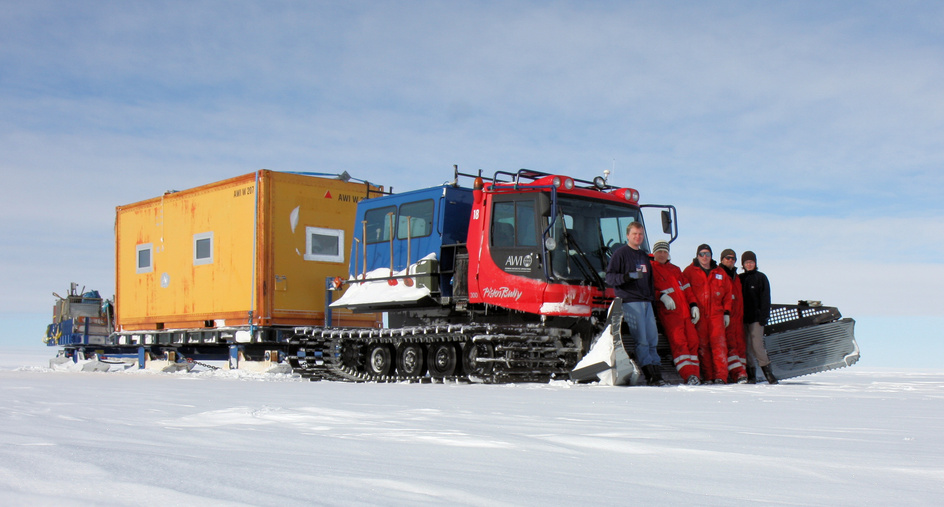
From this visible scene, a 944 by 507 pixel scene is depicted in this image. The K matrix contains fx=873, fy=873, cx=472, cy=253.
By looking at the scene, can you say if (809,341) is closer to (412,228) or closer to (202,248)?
(412,228)

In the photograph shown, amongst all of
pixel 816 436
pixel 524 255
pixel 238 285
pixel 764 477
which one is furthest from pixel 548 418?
pixel 238 285

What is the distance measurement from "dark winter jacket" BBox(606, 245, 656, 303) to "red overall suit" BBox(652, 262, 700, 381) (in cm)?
32

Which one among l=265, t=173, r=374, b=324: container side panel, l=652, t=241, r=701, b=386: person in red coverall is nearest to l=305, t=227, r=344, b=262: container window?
l=265, t=173, r=374, b=324: container side panel

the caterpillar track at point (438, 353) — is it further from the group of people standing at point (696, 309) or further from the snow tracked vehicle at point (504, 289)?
the group of people standing at point (696, 309)

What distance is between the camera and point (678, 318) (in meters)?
10.7

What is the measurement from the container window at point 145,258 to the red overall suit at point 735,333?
37.4 ft

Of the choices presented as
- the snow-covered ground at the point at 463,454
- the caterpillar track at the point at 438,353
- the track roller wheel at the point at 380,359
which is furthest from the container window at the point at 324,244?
the snow-covered ground at the point at 463,454

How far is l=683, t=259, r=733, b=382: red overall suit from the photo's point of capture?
10922 mm

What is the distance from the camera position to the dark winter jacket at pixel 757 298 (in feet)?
37.7

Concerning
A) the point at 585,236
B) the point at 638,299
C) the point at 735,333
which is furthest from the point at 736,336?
the point at 585,236

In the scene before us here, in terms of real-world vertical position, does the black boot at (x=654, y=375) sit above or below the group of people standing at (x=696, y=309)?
below

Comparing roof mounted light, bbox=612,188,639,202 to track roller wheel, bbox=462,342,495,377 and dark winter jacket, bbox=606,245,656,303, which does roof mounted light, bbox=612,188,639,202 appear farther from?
track roller wheel, bbox=462,342,495,377

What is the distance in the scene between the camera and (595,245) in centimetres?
1131

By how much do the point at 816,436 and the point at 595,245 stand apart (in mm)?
7107
